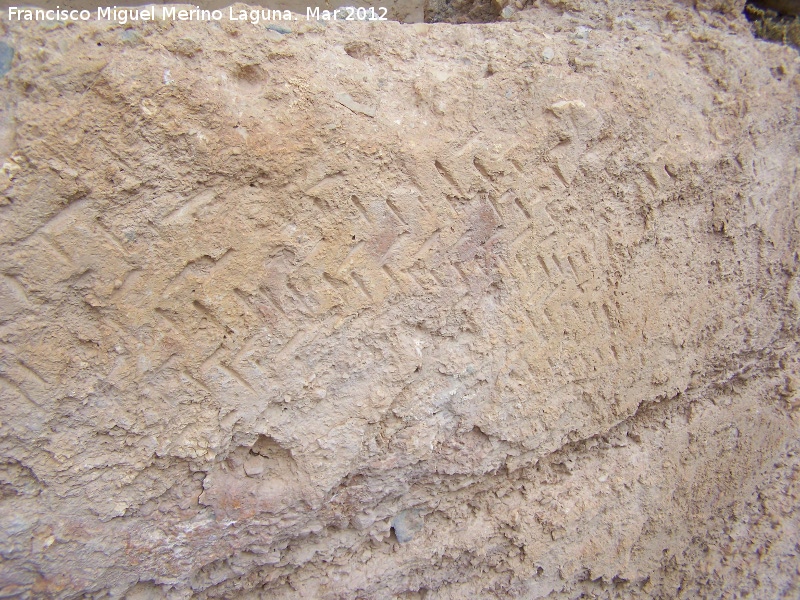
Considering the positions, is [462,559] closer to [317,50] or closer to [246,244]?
[246,244]

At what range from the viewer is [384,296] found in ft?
4.75

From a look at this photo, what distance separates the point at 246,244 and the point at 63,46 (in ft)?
1.71

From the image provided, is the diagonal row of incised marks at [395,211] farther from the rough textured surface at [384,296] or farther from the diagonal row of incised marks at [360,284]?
the diagonal row of incised marks at [360,284]

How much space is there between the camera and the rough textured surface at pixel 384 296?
3.79 ft

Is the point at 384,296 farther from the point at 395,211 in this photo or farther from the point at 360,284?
the point at 395,211

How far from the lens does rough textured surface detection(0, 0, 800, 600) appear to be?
1.16 metres

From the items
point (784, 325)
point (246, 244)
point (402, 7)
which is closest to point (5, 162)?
point (246, 244)

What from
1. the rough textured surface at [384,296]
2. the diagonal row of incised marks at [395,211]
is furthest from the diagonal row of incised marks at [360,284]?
the diagonal row of incised marks at [395,211]

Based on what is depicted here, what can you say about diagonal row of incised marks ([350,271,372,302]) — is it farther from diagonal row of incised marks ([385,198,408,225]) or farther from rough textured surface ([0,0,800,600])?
diagonal row of incised marks ([385,198,408,225])

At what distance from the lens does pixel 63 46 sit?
1085mm

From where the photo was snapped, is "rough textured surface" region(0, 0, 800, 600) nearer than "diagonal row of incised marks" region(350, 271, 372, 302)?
Yes

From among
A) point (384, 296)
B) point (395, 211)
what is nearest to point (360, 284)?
point (384, 296)

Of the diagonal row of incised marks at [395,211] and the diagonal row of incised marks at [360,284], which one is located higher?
the diagonal row of incised marks at [395,211]

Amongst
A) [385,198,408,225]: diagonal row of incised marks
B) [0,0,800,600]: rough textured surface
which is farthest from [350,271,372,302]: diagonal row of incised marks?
[385,198,408,225]: diagonal row of incised marks
